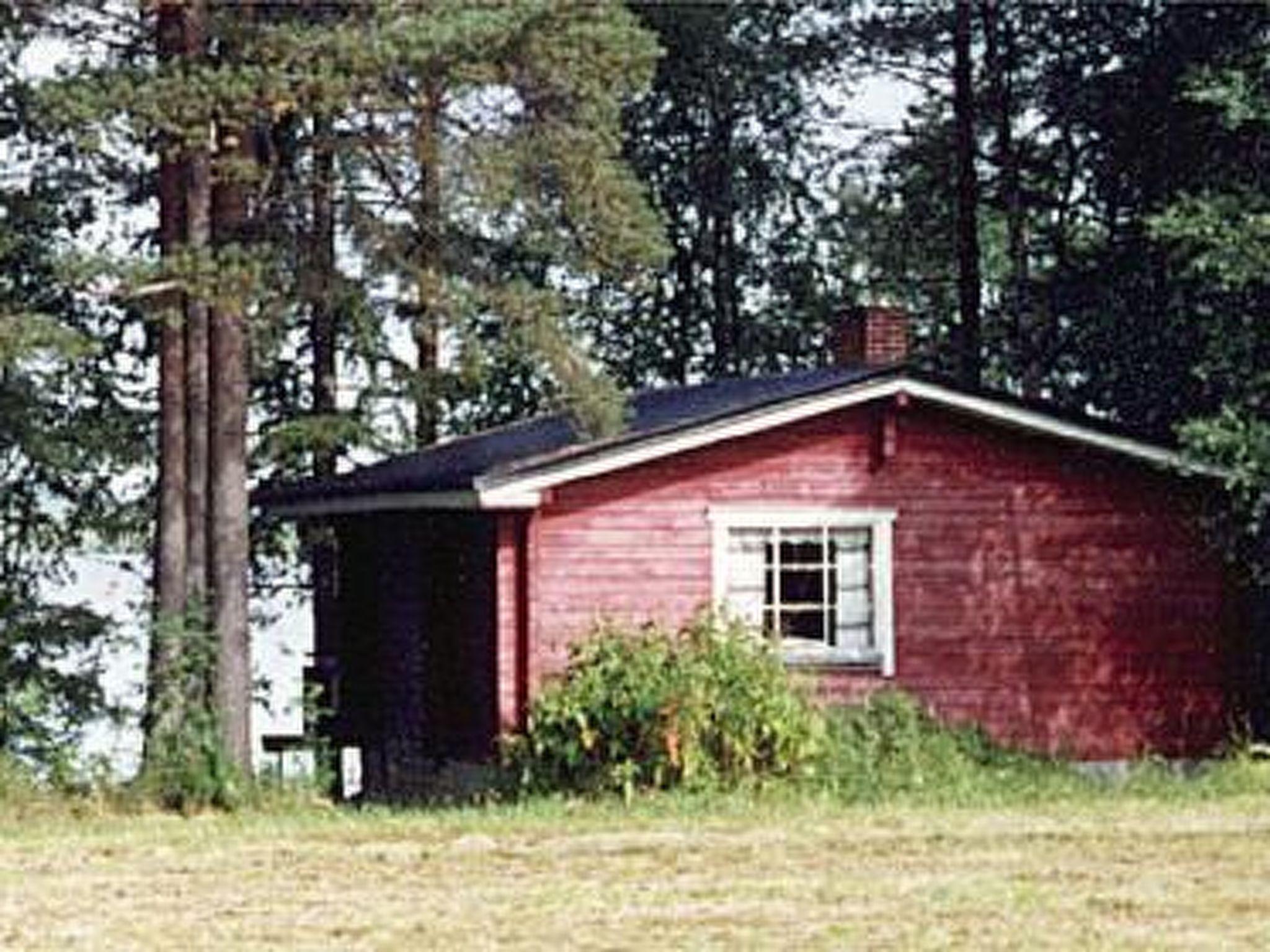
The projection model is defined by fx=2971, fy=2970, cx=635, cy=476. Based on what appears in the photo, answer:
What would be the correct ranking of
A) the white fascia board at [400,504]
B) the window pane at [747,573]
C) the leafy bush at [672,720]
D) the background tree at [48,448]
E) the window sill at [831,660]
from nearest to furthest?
the leafy bush at [672,720] → the white fascia board at [400,504] → the window sill at [831,660] → the window pane at [747,573] → the background tree at [48,448]

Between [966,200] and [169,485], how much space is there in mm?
14624

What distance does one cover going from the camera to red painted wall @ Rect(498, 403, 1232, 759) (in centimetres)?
2461

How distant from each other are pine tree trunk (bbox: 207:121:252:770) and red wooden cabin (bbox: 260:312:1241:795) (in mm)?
1556

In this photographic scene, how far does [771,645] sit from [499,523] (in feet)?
8.46

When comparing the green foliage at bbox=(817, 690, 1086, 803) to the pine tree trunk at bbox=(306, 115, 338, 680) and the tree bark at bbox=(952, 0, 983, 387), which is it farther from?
the tree bark at bbox=(952, 0, 983, 387)

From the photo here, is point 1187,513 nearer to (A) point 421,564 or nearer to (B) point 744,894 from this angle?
(A) point 421,564

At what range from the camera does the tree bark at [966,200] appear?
36.9m

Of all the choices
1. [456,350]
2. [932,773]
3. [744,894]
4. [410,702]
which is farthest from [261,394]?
[744,894]

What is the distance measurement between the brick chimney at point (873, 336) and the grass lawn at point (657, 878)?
6416 millimetres

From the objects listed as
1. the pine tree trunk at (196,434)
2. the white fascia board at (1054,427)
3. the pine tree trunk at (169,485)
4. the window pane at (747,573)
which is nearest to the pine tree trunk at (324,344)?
the pine tree trunk at (196,434)

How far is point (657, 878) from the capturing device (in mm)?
17516

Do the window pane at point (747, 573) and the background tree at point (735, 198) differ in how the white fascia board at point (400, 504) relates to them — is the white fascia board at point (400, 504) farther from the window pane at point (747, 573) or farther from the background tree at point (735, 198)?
the background tree at point (735, 198)

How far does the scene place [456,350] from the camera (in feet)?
107

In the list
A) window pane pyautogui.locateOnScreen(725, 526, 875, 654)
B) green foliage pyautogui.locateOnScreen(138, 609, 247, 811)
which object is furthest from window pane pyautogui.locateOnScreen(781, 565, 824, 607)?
green foliage pyautogui.locateOnScreen(138, 609, 247, 811)
